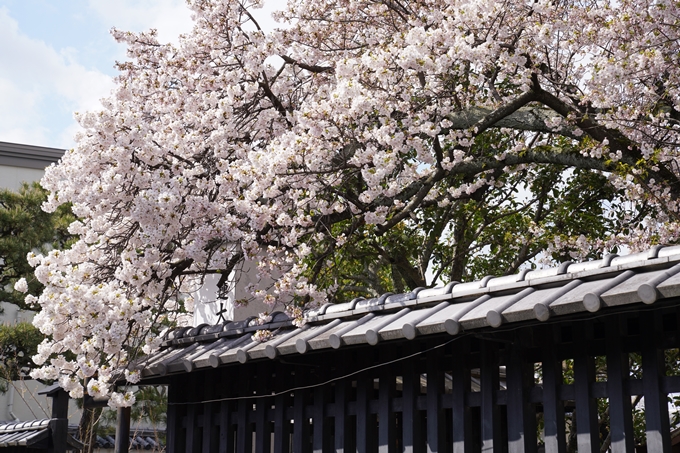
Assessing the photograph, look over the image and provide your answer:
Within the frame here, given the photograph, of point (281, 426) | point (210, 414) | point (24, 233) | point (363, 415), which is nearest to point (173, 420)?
point (210, 414)

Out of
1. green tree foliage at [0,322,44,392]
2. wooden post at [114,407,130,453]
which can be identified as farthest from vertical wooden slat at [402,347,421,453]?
green tree foliage at [0,322,44,392]

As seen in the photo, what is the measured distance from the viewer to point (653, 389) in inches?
165

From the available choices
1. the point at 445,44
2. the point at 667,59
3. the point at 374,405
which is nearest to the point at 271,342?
the point at 374,405

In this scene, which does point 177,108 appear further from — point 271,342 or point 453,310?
point 453,310

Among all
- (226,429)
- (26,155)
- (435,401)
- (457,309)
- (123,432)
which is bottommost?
(123,432)

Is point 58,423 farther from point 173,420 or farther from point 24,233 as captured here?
point 24,233

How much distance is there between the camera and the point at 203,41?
29.3 feet

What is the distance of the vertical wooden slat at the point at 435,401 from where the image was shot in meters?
5.04

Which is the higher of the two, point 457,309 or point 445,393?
point 457,309

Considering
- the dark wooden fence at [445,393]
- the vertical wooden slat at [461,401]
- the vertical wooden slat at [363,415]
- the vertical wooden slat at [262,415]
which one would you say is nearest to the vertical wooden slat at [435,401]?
the dark wooden fence at [445,393]

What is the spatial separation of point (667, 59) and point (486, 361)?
13.9ft

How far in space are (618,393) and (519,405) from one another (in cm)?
60

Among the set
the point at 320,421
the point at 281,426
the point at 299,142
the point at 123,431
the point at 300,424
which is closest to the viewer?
the point at 320,421

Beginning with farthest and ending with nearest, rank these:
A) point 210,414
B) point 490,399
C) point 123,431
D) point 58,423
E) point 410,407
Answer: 1. point 58,423
2. point 123,431
3. point 210,414
4. point 410,407
5. point 490,399
